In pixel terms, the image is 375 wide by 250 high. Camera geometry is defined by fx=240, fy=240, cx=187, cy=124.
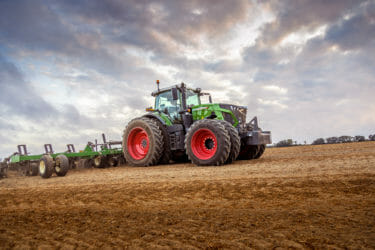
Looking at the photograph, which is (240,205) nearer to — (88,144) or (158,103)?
(158,103)

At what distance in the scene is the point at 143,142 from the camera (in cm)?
979

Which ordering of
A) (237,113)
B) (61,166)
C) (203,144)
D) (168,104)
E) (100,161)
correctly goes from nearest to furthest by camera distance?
(203,144) < (61,166) < (237,113) < (168,104) < (100,161)

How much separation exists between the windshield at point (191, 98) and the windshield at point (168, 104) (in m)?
0.40

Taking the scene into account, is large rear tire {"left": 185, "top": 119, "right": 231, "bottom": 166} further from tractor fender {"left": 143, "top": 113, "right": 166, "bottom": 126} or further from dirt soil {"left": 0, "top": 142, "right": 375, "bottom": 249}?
dirt soil {"left": 0, "top": 142, "right": 375, "bottom": 249}

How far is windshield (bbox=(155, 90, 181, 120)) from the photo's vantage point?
9630mm

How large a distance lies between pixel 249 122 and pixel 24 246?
26.1 ft

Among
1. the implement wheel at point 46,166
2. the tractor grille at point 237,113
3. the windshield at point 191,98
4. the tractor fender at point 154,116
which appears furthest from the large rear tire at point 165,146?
the implement wheel at point 46,166

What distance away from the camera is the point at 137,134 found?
9.97 metres

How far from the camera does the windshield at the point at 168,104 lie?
9630 millimetres

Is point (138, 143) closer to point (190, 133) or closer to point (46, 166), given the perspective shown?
point (190, 133)

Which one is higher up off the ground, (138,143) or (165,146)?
(138,143)

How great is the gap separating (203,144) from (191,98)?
8.89ft

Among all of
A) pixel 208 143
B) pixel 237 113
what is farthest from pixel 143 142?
pixel 237 113

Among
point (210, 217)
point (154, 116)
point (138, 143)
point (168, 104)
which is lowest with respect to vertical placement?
point (210, 217)
